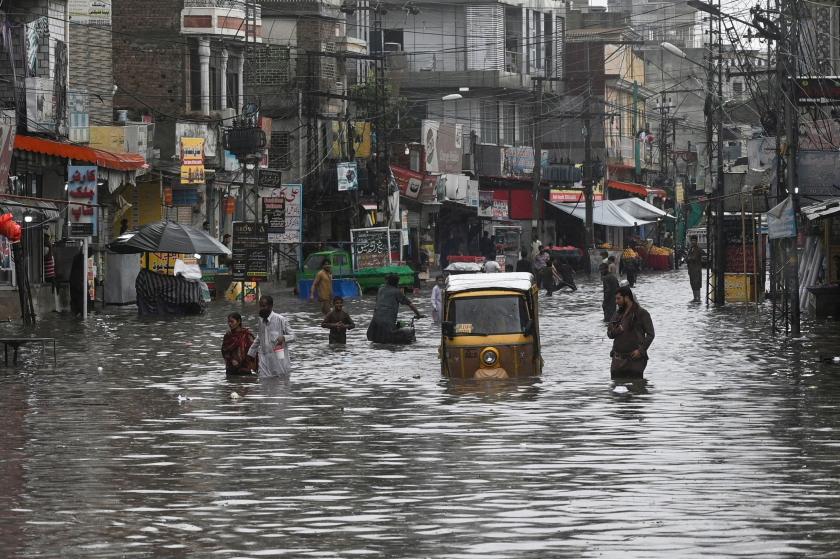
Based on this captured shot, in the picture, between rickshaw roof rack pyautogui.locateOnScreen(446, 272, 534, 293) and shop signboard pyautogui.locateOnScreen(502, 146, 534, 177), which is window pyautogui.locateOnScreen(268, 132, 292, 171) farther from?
rickshaw roof rack pyautogui.locateOnScreen(446, 272, 534, 293)

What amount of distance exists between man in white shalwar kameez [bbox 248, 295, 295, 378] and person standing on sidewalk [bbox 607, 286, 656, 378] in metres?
4.31

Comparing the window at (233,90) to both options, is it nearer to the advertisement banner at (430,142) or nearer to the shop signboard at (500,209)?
the advertisement banner at (430,142)

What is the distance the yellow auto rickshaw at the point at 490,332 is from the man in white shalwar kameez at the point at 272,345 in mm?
2109

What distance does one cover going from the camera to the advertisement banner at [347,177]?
6231 centimetres

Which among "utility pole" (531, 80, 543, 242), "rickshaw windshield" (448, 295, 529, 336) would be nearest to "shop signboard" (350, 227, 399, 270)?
"utility pole" (531, 80, 543, 242)

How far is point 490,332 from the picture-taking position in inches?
914

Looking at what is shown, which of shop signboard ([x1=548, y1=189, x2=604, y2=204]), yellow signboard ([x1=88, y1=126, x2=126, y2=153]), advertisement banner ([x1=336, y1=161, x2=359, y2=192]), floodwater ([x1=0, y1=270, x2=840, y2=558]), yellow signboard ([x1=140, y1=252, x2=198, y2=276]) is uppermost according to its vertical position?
yellow signboard ([x1=88, y1=126, x2=126, y2=153])

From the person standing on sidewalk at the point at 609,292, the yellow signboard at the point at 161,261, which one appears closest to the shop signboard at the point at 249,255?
the yellow signboard at the point at 161,261

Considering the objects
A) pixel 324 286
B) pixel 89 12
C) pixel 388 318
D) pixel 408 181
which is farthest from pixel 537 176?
pixel 388 318

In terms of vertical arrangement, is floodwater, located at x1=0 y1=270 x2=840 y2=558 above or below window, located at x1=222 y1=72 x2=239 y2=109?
below

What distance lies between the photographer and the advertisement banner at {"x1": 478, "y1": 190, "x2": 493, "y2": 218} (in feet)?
258

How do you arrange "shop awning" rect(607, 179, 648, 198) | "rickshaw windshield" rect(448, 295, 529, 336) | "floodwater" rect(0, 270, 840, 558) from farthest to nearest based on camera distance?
1. "shop awning" rect(607, 179, 648, 198)
2. "rickshaw windshield" rect(448, 295, 529, 336)
3. "floodwater" rect(0, 270, 840, 558)

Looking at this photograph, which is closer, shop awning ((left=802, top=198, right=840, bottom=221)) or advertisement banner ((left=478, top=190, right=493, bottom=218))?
shop awning ((left=802, top=198, right=840, bottom=221))

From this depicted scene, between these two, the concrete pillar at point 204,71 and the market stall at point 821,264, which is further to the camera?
the concrete pillar at point 204,71
